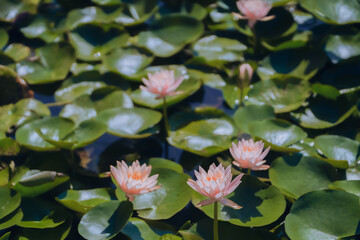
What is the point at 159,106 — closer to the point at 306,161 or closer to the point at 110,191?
the point at 110,191

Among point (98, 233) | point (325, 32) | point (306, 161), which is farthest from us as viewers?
point (325, 32)

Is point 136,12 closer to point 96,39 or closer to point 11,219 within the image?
point 96,39

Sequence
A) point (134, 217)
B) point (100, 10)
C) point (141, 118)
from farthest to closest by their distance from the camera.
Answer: point (100, 10), point (141, 118), point (134, 217)

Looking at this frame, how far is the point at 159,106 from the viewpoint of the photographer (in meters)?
2.51

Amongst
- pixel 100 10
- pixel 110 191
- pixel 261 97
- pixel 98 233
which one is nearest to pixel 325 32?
pixel 261 97

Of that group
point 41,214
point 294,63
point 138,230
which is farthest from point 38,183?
point 294,63

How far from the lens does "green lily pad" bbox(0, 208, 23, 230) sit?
1.86 m

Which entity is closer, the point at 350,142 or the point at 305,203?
the point at 305,203

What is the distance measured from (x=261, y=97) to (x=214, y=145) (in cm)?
54

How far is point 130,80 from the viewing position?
2.79 m

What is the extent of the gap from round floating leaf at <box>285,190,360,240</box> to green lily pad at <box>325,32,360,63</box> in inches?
45.2

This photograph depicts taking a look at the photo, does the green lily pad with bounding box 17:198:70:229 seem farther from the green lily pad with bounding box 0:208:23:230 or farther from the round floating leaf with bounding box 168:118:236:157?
the round floating leaf with bounding box 168:118:236:157

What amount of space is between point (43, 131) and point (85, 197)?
18.9 inches

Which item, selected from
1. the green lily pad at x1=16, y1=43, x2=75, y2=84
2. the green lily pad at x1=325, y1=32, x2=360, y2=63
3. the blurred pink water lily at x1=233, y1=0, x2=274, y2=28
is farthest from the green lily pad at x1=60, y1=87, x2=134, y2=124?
the green lily pad at x1=325, y1=32, x2=360, y2=63
